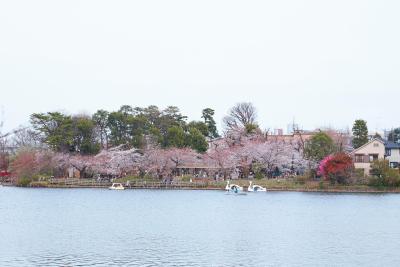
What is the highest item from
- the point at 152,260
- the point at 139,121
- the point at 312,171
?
the point at 139,121

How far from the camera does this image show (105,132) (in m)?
75.2

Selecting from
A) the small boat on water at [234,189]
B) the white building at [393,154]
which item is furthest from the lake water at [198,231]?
the white building at [393,154]

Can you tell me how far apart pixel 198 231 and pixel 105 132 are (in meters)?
45.4

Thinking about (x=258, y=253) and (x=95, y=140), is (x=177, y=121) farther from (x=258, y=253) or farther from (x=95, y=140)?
(x=258, y=253)

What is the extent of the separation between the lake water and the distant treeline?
18639 millimetres

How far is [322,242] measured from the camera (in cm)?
2861

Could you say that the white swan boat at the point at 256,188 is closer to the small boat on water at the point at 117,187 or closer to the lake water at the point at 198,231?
the lake water at the point at 198,231

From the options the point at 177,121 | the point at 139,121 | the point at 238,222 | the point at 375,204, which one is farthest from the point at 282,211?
the point at 177,121

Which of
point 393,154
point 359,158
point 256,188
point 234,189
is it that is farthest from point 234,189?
point 393,154

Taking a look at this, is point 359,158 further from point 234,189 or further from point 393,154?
point 234,189

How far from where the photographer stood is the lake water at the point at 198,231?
24.3m

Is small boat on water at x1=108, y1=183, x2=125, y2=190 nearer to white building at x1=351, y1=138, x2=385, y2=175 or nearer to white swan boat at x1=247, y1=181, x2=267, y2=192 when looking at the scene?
white swan boat at x1=247, y1=181, x2=267, y2=192

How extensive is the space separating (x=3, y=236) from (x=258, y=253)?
12.0 metres

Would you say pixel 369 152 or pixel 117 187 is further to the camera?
pixel 369 152
